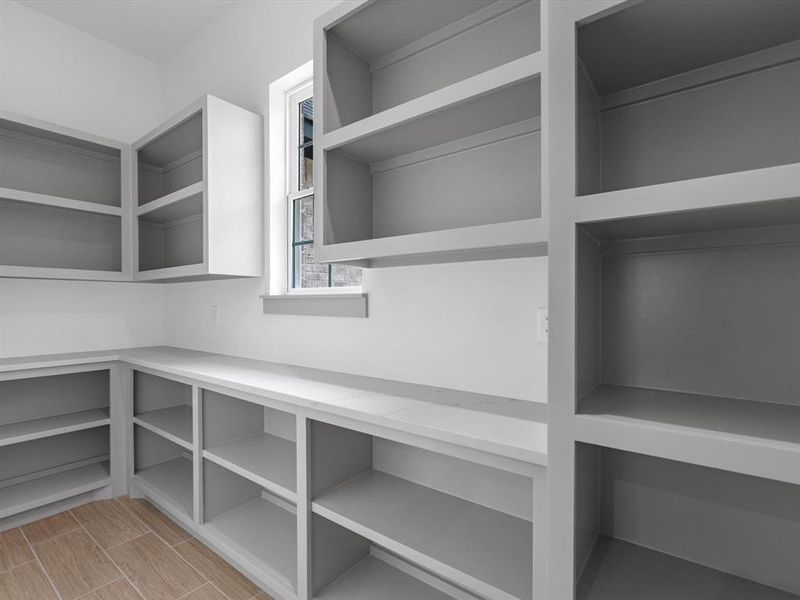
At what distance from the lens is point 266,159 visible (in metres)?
2.40

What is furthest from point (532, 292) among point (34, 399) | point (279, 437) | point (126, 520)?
point (34, 399)

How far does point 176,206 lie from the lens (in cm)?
257

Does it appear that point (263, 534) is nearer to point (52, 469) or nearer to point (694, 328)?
point (52, 469)

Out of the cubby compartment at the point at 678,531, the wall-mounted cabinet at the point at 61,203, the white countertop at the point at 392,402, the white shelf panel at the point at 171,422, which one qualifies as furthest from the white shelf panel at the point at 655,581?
the wall-mounted cabinet at the point at 61,203

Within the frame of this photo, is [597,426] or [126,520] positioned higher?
[597,426]

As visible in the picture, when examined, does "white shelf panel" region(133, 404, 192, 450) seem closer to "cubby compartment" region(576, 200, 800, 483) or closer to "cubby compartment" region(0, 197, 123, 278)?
"cubby compartment" region(0, 197, 123, 278)

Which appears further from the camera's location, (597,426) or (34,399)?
(34,399)

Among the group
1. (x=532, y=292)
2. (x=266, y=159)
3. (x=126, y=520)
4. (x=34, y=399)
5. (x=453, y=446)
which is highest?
(x=266, y=159)

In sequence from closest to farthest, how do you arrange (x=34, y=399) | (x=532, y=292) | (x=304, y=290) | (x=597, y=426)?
1. (x=597, y=426)
2. (x=532, y=292)
3. (x=304, y=290)
4. (x=34, y=399)

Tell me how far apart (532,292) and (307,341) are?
1223mm

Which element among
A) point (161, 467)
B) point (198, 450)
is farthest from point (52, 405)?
point (198, 450)

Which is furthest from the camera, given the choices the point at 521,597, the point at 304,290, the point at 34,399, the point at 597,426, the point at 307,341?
the point at 34,399

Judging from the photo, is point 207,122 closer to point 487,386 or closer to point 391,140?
point 391,140

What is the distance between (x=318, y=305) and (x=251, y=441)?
832mm
